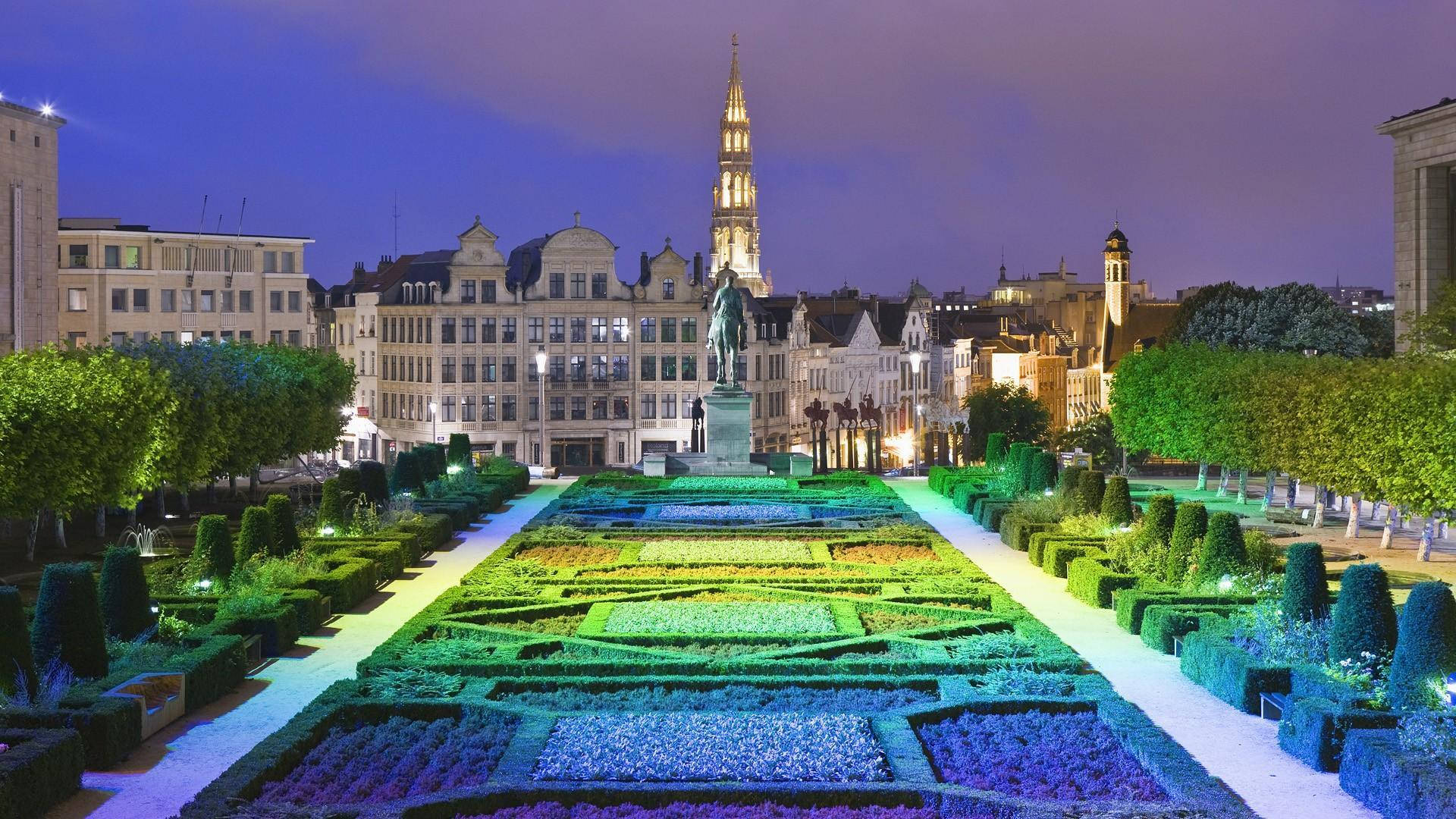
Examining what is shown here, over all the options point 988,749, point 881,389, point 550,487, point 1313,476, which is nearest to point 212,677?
point 988,749

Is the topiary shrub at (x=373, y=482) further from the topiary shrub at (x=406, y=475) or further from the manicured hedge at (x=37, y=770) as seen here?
the manicured hedge at (x=37, y=770)

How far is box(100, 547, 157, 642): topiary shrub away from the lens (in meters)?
22.1

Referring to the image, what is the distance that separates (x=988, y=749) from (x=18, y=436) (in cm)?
2247

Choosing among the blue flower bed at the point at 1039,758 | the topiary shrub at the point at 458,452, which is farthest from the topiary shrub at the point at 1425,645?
the topiary shrub at the point at 458,452

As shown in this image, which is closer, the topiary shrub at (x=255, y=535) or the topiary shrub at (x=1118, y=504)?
the topiary shrub at (x=255, y=535)

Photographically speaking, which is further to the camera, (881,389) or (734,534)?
(881,389)

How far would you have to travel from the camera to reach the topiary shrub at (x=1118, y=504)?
35.4m

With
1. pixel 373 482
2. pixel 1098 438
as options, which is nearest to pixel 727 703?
pixel 373 482

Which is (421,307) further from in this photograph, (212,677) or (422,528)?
(212,677)

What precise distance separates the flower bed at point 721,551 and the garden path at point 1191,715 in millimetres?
4247

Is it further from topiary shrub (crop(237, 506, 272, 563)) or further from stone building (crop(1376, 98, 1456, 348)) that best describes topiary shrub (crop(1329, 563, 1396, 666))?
stone building (crop(1376, 98, 1456, 348))

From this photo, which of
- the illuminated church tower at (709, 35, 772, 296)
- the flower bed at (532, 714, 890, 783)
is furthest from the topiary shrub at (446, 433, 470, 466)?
the illuminated church tower at (709, 35, 772, 296)

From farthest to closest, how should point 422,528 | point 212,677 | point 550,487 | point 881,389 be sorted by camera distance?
1. point 881,389
2. point 550,487
3. point 422,528
4. point 212,677

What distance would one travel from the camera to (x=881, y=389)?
12050cm
